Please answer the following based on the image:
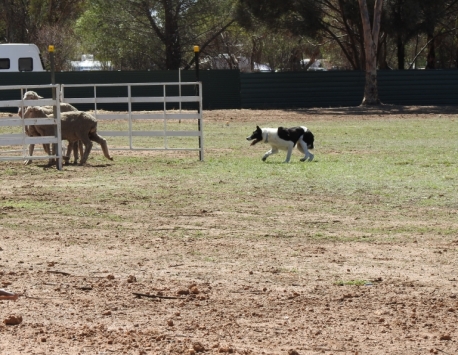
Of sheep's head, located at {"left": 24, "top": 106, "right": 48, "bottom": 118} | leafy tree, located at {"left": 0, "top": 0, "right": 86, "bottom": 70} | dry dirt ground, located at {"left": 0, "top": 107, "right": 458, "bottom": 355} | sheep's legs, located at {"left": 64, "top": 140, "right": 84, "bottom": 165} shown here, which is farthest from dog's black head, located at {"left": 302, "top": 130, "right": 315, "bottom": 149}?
leafy tree, located at {"left": 0, "top": 0, "right": 86, "bottom": 70}

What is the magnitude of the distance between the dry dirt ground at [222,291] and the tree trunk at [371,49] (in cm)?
3120

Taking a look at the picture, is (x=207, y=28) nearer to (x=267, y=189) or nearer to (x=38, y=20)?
(x=38, y=20)

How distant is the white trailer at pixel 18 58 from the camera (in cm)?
4181

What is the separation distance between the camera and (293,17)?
45219 millimetres

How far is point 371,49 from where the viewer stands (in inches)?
1641

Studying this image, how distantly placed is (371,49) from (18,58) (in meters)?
16.0

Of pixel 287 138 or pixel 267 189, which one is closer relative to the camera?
pixel 267 189

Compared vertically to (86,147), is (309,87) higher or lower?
higher

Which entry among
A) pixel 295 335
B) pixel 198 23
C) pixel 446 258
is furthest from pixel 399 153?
pixel 198 23

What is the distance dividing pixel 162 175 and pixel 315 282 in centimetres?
874

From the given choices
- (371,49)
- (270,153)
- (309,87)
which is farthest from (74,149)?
(309,87)

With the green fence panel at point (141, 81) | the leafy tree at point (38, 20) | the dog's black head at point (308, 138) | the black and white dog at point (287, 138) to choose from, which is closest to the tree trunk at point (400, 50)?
the green fence panel at point (141, 81)

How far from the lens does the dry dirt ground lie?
19.9ft

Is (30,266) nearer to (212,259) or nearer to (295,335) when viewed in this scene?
(212,259)
